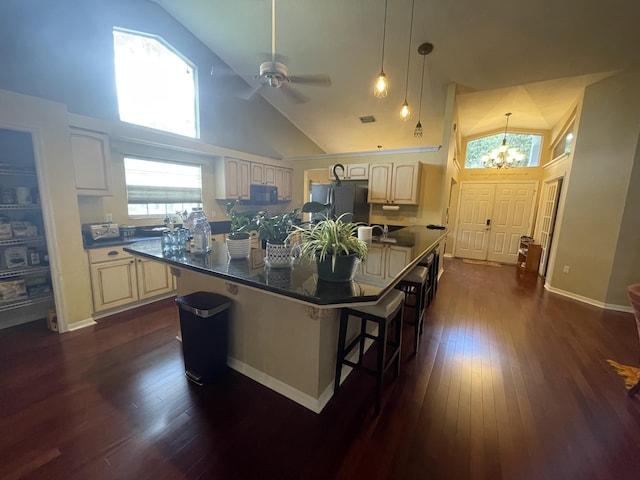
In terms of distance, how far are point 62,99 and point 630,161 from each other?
23.6 feet

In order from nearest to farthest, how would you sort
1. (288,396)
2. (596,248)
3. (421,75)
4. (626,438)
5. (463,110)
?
(626,438)
(288,396)
(596,248)
(421,75)
(463,110)

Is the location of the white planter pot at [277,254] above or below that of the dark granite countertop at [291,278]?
above

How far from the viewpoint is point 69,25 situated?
2947mm

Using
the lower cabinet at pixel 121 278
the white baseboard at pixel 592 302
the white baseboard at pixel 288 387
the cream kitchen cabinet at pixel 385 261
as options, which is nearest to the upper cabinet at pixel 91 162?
the lower cabinet at pixel 121 278

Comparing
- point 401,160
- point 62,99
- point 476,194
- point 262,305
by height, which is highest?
point 62,99

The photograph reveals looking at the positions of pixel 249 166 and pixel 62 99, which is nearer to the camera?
pixel 62 99

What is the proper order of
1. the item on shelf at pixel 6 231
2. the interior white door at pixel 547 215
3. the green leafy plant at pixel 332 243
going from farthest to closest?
the interior white door at pixel 547 215, the item on shelf at pixel 6 231, the green leafy plant at pixel 332 243

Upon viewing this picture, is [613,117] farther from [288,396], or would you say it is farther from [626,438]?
[288,396]

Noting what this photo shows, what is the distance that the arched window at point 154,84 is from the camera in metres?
3.62

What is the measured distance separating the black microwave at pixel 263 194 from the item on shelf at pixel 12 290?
11.3 feet

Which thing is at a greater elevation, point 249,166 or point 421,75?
point 421,75

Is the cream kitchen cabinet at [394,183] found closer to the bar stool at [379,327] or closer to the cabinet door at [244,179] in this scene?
the cabinet door at [244,179]

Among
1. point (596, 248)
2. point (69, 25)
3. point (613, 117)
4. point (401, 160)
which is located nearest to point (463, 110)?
point (401, 160)

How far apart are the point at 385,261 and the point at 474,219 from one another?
20.0 feet
